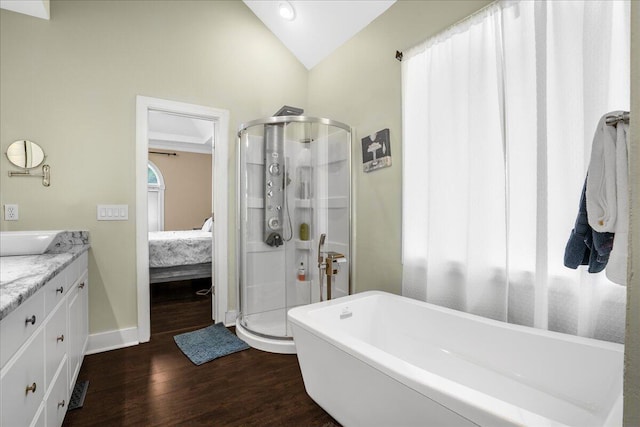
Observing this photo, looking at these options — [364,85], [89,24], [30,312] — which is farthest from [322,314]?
[89,24]

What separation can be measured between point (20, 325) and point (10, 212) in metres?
1.83

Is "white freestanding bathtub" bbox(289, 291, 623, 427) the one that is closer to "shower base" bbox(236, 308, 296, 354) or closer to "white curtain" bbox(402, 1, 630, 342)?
"white curtain" bbox(402, 1, 630, 342)

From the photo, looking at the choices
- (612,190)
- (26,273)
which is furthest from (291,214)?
(612,190)

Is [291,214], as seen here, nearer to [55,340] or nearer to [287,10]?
[55,340]

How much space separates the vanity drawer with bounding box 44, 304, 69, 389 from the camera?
1277mm

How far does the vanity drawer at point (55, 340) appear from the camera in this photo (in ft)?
4.19

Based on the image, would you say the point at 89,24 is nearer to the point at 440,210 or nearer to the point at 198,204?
the point at 440,210

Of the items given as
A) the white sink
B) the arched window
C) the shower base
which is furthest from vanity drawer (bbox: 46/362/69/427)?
the arched window

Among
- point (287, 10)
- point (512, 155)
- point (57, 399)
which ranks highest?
point (287, 10)

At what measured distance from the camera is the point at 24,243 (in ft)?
5.73

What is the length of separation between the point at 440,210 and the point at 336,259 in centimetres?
93

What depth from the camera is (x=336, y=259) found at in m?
2.55

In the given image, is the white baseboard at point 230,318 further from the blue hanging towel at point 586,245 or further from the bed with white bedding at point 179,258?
the blue hanging towel at point 586,245

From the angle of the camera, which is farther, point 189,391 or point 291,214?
point 291,214
